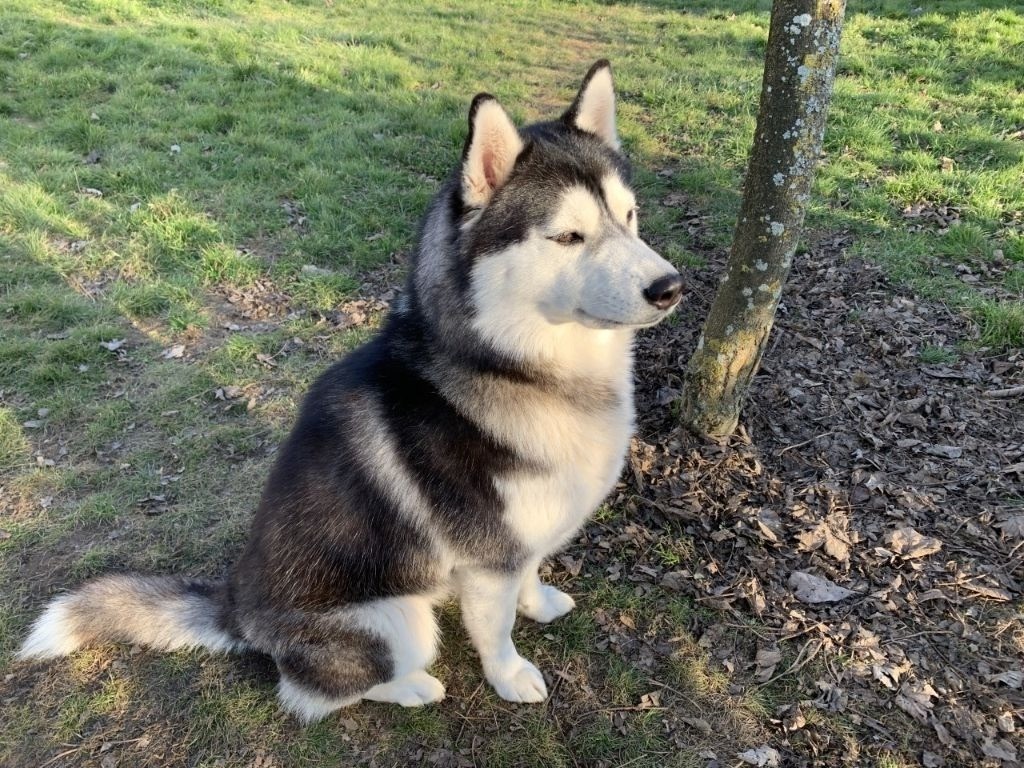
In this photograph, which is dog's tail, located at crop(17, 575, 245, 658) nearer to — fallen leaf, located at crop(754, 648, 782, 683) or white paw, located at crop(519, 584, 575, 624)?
white paw, located at crop(519, 584, 575, 624)

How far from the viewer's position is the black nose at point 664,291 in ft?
6.86

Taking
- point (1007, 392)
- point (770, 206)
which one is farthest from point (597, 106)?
point (1007, 392)

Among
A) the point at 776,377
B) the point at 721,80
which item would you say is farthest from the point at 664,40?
the point at 776,377

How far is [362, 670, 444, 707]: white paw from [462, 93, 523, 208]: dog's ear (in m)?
1.99

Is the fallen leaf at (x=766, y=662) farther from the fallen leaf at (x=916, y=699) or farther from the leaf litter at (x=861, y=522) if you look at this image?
the fallen leaf at (x=916, y=699)

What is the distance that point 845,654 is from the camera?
9.08 feet

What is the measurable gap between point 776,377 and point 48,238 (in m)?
5.99

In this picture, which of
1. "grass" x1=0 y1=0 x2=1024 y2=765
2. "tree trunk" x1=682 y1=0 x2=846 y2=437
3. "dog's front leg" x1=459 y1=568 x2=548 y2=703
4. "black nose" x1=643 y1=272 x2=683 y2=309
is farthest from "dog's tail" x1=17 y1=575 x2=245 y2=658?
"tree trunk" x1=682 y1=0 x2=846 y2=437

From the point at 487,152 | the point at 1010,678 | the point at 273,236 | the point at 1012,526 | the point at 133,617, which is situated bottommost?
the point at 133,617

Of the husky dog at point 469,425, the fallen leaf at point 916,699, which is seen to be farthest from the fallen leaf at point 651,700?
the fallen leaf at point 916,699

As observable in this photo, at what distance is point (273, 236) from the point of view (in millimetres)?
5781

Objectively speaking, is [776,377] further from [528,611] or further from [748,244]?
[528,611]

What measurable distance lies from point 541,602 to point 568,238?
1747 millimetres

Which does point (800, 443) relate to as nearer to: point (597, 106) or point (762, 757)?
point (762, 757)
